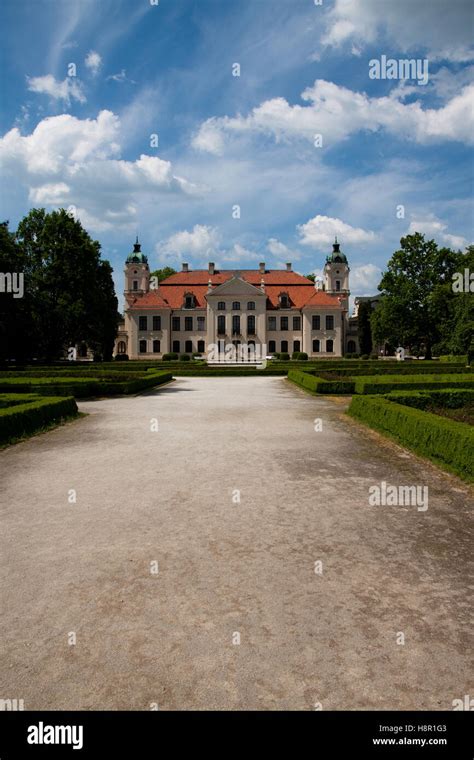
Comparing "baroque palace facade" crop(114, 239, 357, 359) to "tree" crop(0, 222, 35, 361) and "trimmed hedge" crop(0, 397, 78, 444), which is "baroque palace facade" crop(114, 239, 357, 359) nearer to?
"tree" crop(0, 222, 35, 361)

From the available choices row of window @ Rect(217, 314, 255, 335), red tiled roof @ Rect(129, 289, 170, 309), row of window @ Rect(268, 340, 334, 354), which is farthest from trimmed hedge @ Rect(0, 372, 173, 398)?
row of window @ Rect(268, 340, 334, 354)

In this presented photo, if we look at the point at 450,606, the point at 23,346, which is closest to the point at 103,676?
the point at 450,606

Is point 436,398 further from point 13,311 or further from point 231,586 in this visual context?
point 13,311

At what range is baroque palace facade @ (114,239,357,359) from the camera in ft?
216

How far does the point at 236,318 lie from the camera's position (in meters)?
66.3

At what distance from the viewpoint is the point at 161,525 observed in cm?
582

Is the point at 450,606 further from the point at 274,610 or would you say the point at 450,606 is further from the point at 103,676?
the point at 103,676

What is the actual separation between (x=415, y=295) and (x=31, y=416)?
→ 46.6 metres

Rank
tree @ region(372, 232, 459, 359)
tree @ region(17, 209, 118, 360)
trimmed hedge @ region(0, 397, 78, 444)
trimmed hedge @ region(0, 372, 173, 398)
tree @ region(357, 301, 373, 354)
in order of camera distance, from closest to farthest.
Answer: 1. trimmed hedge @ region(0, 397, 78, 444)
2. trimmed hedge @ region(0, 372, 173, 398)
3. tree @ region(17, 209, 118, 360)
4. tree @ region(372, 232, 459, 359)
5. tree @ region(357, 301, 373, 354)

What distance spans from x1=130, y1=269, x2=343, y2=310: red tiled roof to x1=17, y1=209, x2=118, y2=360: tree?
21684 millimetres

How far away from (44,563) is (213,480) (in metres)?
3.25

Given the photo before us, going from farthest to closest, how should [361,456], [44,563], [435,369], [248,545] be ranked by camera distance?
[435,369]
[361,456]
[248,545]
[44,563]

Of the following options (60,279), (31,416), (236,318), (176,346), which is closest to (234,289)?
(236,318)

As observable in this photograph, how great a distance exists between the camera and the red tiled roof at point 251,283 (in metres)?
67.3
